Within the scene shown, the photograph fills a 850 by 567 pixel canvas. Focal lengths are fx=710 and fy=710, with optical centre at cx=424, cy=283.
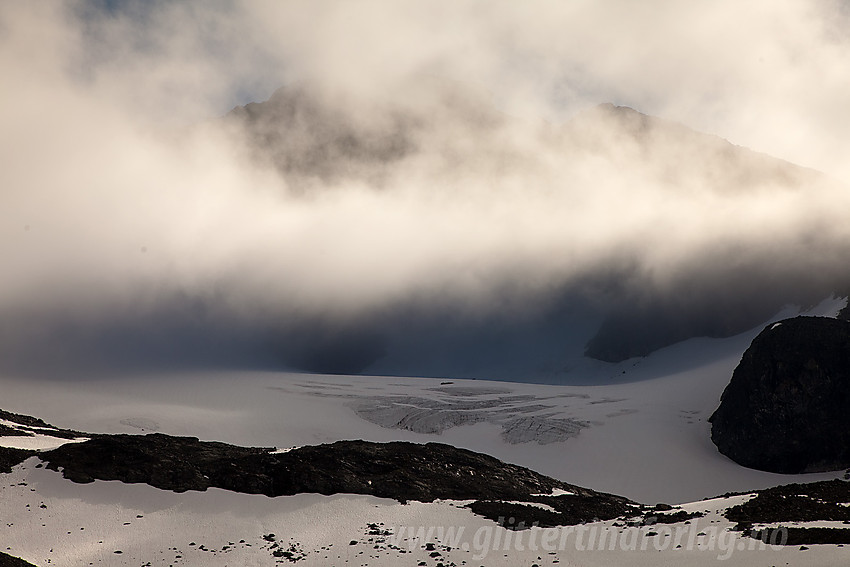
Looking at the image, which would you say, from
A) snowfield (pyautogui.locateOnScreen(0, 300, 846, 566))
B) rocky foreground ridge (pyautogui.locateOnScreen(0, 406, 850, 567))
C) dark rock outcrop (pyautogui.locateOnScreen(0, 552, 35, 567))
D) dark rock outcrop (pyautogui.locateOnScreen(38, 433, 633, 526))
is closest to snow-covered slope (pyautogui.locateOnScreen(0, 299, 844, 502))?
snowfield (pyautogui.locateOnScreen(0, 300, 846, 566))

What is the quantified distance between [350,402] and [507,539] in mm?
68990

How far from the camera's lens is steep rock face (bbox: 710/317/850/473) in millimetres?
79125

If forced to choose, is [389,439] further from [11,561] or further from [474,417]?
[11,561]

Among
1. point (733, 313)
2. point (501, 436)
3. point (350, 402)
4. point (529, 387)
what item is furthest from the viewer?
point (733, 313)

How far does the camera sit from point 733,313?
16675 cm

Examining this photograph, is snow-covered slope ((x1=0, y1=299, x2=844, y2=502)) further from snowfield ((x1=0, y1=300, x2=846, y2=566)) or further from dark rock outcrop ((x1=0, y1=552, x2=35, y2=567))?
dark rock outcrop ((x1=0, y1=552, x2=35, y2=567))

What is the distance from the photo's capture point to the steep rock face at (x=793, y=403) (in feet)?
260

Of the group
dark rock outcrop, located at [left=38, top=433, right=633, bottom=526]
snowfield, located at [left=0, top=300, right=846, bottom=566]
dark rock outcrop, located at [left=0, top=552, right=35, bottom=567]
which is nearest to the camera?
dark rock outcrop, located at [left=0, top=552, right=35, bottom=567]

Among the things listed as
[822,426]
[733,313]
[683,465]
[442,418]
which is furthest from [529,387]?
[733,313]

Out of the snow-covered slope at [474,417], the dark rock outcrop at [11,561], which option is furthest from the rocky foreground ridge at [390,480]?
the snow-covered slope at [474,417]

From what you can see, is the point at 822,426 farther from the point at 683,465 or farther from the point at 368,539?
the point at 368,539

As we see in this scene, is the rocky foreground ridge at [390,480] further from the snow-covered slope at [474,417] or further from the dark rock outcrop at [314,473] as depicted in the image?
the snow-covered slope at [474,417]

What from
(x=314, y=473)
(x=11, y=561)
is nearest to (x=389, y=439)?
(x=314, y=473)

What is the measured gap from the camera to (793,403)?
82.2 m
